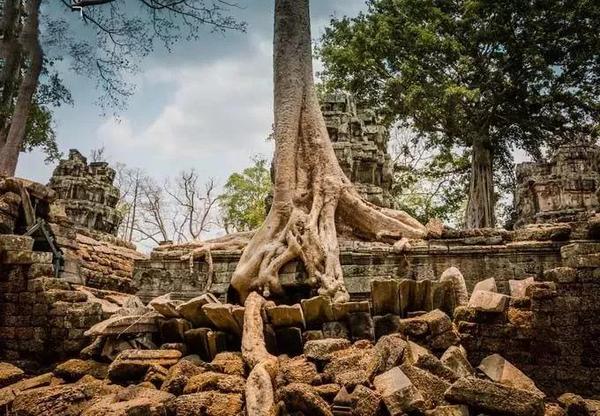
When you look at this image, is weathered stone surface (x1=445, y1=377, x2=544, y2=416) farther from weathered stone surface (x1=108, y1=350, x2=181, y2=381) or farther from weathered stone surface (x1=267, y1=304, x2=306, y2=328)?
weathered stone surface (x1=108, y1=350, x2=181, y2=381)

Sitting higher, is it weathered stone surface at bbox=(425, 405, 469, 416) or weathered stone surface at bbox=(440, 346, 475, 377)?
weathered stone surface at bbox=(440, 346, 475, 377)

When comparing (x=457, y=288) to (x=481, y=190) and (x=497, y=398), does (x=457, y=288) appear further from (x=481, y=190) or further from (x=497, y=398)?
(x=481, y=190)

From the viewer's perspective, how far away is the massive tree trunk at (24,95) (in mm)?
8484

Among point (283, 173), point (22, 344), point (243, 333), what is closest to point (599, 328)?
point (243, 333)

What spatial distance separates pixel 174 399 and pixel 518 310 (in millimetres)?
2496

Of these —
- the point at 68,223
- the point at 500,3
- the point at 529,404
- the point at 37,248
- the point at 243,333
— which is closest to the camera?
the point at 529,404

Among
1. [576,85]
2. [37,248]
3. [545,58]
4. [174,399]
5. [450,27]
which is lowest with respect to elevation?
[174,399]

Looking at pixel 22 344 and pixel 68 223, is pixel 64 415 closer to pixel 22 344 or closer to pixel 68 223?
pixel 22 344

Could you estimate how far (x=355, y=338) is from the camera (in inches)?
127

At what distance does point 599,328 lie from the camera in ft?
9.95

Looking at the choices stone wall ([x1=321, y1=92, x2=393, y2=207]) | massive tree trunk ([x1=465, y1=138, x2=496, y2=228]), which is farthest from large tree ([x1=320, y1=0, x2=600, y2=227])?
stone wall ([x1=321, y1=92, x2=393, y2=207])

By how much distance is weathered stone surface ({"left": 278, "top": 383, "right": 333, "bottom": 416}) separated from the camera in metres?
2.30

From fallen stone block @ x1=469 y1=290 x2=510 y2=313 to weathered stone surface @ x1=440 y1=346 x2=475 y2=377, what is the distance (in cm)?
46

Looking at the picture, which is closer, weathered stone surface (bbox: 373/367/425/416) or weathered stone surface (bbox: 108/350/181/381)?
weathered stone surface (bbox: 373/367/425/416)
